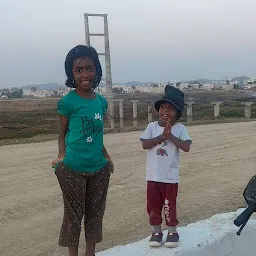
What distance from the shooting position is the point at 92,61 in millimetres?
3215

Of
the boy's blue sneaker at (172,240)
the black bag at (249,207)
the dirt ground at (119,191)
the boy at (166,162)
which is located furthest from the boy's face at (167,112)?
the dirt ground at (119,191)

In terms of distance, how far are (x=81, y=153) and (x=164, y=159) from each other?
659 mm

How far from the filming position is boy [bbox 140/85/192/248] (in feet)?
11.2

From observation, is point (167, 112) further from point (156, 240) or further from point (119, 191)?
point (119, 191)

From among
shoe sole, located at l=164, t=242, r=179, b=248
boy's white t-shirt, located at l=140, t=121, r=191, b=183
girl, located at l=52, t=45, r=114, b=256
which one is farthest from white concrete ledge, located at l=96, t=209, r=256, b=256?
boy's white t-shirt, located at l=140, t=121, r=191, b=183

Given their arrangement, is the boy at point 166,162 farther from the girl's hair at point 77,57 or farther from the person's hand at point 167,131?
the girl's hair at point 77,57

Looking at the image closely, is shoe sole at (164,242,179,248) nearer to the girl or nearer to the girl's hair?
the girl

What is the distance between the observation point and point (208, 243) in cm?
348

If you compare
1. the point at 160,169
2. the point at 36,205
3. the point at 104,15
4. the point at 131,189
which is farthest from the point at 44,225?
the point at 104,15

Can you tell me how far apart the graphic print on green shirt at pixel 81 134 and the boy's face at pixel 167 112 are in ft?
1.86

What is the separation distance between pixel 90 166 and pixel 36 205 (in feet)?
11.3

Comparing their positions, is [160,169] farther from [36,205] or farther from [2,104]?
[2,104]

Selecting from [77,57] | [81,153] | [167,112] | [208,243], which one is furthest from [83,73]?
[208,243]

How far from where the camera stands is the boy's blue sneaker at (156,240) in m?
3.43
